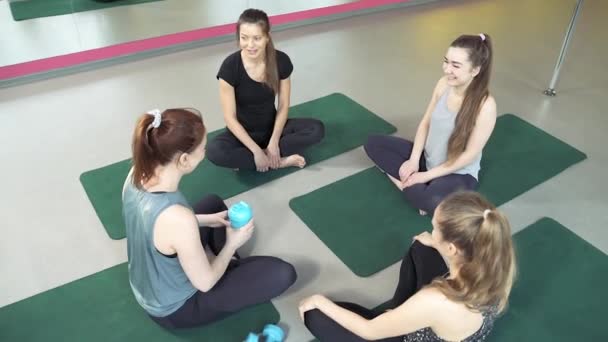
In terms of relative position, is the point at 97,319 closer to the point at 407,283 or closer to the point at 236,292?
the point at 236,292

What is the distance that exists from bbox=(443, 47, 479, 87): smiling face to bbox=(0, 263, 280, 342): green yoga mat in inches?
50.2

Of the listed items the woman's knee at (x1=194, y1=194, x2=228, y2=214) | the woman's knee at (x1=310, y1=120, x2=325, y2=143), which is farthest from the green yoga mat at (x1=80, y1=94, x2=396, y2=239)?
the woman's knee at (x1=194, y1=194, x2=228, y2=214)

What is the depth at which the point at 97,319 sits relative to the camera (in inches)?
73.5

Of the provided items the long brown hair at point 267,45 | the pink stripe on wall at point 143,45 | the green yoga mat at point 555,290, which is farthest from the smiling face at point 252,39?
the pink stripe on wall at point 143,45

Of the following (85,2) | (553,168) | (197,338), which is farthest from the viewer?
(85,2)

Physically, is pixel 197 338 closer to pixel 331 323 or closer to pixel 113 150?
pixel 331 323

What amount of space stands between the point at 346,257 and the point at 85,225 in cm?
131

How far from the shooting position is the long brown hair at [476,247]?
1.23 m

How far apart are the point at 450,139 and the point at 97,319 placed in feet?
5.78

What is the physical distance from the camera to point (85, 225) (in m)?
2.31

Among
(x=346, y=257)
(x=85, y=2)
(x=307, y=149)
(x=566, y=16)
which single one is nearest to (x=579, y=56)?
(x=566, y=16)

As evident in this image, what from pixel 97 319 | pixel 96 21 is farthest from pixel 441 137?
pixel 96 21

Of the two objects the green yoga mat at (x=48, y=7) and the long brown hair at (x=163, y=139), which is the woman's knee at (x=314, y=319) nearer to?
the long brown hair at (x=163, y=139)

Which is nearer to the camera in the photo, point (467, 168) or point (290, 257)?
point (290, 257)
